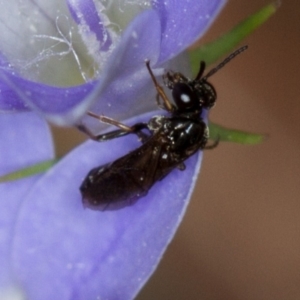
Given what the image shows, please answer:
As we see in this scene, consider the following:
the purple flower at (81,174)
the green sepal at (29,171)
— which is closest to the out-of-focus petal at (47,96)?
the purple flower at (81,174)

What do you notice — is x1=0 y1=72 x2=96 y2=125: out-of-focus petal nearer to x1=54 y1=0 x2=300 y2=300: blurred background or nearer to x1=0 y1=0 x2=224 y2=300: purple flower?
x1=0 y1=0 x2=224 y2=300: purple flower

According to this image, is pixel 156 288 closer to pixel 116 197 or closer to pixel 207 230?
pixel 207 230

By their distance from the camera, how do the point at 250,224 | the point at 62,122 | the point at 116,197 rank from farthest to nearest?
the point at 250,224
the point at 116,197
the point at 62,122

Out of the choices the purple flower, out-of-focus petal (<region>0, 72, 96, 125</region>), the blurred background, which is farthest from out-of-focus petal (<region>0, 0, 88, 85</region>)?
the blurred background

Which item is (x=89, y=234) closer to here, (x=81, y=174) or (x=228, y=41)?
(x=81, y=174)

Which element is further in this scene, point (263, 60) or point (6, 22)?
point (263, 60)

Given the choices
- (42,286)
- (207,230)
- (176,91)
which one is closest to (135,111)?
(176,91)
